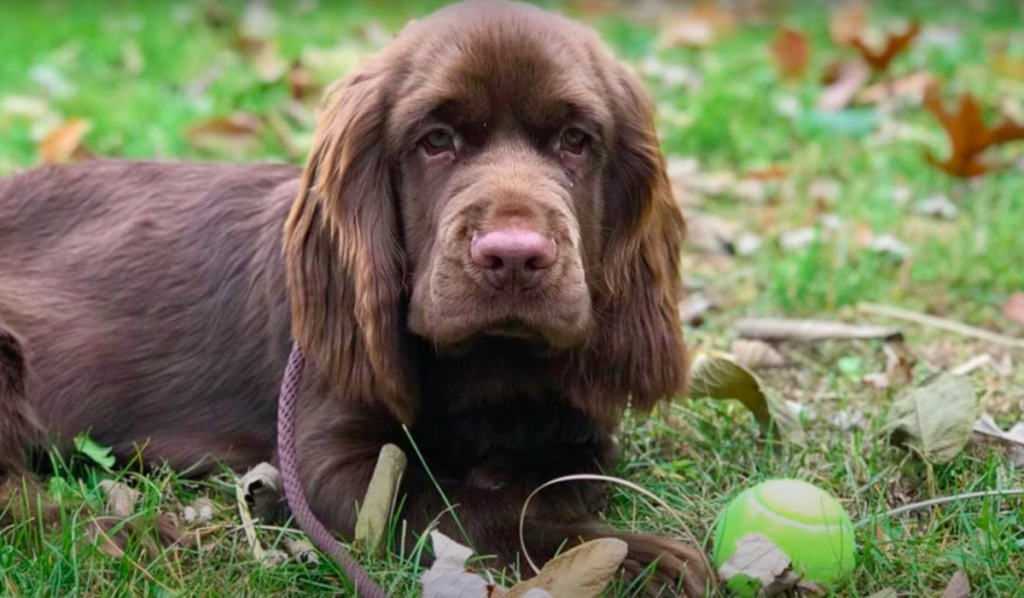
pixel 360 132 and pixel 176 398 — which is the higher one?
pixel 360 132

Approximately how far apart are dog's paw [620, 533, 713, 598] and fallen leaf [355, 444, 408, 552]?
0.46 metres

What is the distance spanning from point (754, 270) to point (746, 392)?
55.5 inches

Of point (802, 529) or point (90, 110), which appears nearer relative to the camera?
point (802, 529)

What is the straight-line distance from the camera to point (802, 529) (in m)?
2.53

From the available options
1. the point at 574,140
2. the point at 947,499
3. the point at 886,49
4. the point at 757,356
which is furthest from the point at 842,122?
the point at 947,499

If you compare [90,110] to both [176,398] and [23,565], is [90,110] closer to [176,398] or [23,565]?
[176,398]

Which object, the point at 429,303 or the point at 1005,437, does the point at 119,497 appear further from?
the point at 1005,437

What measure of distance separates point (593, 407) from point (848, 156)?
3.10 meters

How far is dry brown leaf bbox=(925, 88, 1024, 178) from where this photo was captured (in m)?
5.08

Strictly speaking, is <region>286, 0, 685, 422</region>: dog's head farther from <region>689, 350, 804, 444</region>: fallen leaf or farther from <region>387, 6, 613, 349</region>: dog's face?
<region>689, 350, 804, 444</region>: fallen leaf

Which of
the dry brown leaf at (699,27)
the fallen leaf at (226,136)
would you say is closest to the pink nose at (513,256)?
the fallen leaf at (226,136)

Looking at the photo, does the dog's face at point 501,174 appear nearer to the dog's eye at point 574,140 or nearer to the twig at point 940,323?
the dog's eye at point 574,140

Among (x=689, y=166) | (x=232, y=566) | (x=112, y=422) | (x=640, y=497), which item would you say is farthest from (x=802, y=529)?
(x=689, y=166)

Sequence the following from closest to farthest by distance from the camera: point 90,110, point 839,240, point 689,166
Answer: point 839,240, point 689,166, point 90,110
